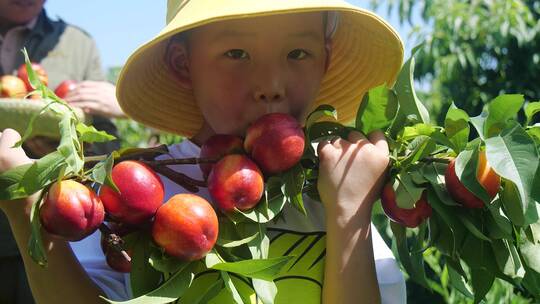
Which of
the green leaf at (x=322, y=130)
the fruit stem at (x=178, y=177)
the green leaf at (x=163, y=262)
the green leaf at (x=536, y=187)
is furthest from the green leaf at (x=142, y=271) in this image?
the green leaf at (x=536, y=187)

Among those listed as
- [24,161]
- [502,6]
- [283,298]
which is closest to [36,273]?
[24,161]

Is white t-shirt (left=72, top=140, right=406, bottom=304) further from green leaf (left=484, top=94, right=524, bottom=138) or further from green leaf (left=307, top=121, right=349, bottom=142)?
green leaf (left=484, top=94, right=524, bottom=138)

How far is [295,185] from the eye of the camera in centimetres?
127

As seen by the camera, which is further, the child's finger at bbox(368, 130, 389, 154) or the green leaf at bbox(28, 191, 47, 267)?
the child's finger at bbox(368, 130, 389, 154)

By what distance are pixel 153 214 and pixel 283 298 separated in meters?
0.32

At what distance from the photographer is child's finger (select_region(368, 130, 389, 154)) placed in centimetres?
130

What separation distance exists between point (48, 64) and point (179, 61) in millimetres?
1202

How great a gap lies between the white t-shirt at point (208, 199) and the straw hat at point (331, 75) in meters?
0.17

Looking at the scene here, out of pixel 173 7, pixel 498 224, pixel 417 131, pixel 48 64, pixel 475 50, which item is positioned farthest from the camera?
pixel 475 50

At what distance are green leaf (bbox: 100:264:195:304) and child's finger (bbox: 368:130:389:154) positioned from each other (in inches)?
14.4

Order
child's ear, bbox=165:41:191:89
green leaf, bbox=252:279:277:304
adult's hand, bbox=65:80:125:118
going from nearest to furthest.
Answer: green leaf, bbox=252:279:277:304
child's ear, bbox=165:41:191:89
adult's hand, bbox=65:80:125:118

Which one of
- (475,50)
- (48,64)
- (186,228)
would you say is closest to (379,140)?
(186,228)

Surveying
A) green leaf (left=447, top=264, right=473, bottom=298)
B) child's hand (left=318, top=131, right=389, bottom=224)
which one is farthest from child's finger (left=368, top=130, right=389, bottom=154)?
green leaf (left=447, top=264, right=473, bottom=298)

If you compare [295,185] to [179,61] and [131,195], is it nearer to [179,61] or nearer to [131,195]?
[131,195]
